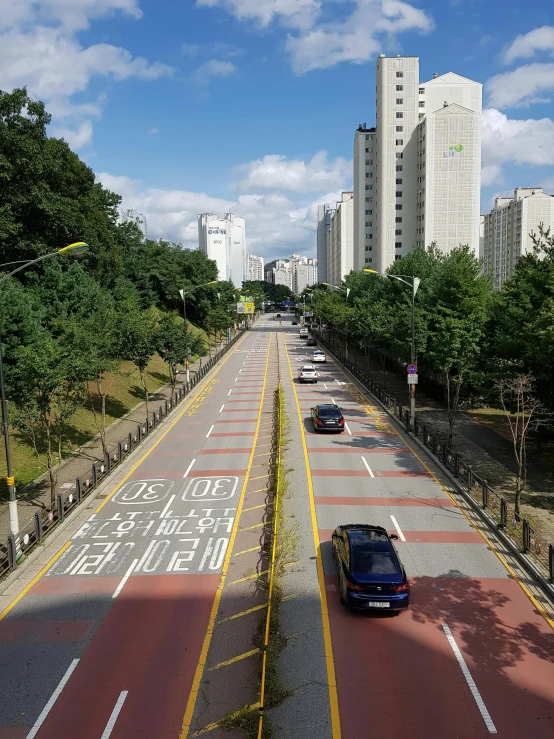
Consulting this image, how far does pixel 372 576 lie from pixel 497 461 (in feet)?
50.4

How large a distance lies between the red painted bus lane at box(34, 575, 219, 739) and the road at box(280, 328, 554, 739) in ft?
8.70

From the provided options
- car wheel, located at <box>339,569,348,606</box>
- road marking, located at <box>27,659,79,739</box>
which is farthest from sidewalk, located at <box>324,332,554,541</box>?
road marking, located at <box>27,659,79,739</box>

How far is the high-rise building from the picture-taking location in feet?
304

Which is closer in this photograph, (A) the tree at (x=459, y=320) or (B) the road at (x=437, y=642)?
(B) the road at (x=437, y=642)

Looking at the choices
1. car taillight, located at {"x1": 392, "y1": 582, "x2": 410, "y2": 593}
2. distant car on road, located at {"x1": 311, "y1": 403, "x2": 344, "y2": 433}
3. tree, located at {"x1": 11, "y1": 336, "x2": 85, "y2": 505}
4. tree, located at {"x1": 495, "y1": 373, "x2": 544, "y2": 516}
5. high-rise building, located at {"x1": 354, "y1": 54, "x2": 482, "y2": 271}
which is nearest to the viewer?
car taillight, located at {"x1": 392, "y1": 582, "x2": 410, "y2": 593}

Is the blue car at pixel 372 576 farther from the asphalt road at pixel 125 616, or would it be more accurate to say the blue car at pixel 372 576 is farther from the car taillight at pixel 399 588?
the asphalt road at pixel 125 616

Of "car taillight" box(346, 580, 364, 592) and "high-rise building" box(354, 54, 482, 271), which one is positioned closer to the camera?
"car taillight" box(346, 580, 364, 592)

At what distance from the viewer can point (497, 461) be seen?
2608 centimetres

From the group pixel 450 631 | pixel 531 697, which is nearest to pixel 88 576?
pixel 450 631

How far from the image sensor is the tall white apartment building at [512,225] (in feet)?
476

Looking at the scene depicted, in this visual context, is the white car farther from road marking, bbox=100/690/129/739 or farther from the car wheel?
road marking, bbox=100/690/129/739

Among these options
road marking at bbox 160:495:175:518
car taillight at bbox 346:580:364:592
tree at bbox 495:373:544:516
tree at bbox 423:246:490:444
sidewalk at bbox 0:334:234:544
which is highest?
tree at bbox 423:246:490:444

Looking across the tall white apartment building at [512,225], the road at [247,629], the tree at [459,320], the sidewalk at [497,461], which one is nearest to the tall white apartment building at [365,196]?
the tall white apartment building at [512,225]

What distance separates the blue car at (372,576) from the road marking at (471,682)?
113cm
